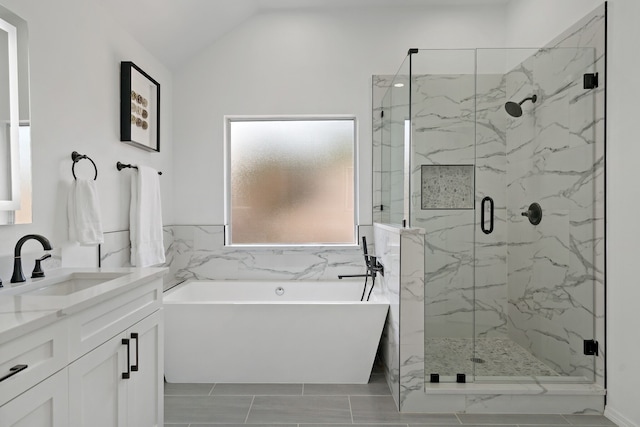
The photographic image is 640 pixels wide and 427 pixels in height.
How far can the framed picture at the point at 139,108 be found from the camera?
2680mm

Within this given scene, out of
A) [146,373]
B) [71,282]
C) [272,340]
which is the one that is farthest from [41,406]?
[272,340]

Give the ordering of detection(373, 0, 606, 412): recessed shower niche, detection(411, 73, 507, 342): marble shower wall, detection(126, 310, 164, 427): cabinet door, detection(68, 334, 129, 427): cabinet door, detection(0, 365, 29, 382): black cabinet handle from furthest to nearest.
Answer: detection(411, 73, 507, 342): marble shower wall < detection(373, 0, 606, 412): recessed shower niche < detection(126, 310, 164, 427): cabinet door < detection(68, 334, 129, 427): cabinet door < detection(0, 365, 29, 382): black cabinet handle

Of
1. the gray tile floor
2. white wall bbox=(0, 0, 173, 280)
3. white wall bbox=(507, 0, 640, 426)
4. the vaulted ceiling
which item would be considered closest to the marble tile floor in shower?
the gray tile floor

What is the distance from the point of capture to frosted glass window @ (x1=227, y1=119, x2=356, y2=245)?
3.68 metres

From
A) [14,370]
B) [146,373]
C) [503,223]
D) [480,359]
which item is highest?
[503,223]

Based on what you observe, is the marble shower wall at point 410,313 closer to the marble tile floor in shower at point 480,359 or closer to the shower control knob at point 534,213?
the marble tile floor in shower at point 480,359

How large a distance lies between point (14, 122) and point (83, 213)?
563mm

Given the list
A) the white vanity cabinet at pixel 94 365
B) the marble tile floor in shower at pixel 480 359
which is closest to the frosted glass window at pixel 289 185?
the marble tile floor in shower at pixel 480 359

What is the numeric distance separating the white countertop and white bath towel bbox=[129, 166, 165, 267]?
903mm

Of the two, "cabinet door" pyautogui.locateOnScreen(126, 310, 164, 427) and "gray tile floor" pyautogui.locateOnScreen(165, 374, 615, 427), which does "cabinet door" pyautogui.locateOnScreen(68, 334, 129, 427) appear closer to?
"cabinet door" pyautogui.locateOnScreen(126, 310, 164, 427)

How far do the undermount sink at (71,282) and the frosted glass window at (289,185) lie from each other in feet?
6.10

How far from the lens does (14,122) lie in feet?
5.60
